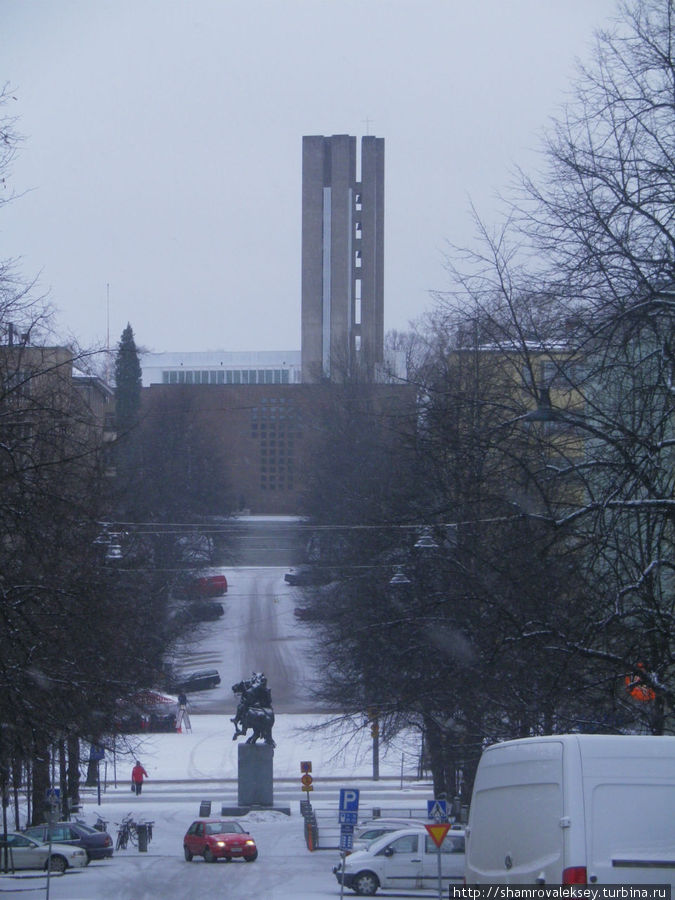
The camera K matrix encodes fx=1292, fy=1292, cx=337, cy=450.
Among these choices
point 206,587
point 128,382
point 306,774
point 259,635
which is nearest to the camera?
point 306,774

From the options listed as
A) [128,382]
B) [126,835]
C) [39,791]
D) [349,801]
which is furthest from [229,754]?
[128,382]

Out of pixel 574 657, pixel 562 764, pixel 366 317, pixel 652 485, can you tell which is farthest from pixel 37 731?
pixel 366 317

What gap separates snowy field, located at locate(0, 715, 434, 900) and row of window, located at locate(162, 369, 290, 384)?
7437 centimetres

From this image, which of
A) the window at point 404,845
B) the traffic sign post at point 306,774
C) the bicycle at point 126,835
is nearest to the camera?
the window at point 404,845

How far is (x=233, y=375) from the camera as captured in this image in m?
135

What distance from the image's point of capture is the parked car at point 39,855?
91.4 ft

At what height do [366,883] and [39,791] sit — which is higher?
[39,791]

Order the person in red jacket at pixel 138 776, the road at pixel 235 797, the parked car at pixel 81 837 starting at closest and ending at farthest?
the road at pixel 235 797 < the parked car at pixel 81 837 < the person in red jacket at pixel 138 776

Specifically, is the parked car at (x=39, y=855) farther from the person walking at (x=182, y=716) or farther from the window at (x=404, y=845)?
the person walking at (x=182, y=716)

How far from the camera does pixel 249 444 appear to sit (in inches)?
4222

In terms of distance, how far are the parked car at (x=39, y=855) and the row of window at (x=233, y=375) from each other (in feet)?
332

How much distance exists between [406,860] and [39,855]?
8344 mm

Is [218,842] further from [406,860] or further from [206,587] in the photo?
[206,587]

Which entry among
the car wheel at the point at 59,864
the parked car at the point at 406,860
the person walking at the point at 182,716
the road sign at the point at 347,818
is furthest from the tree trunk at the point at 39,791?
the person walking at the point at 182,716
